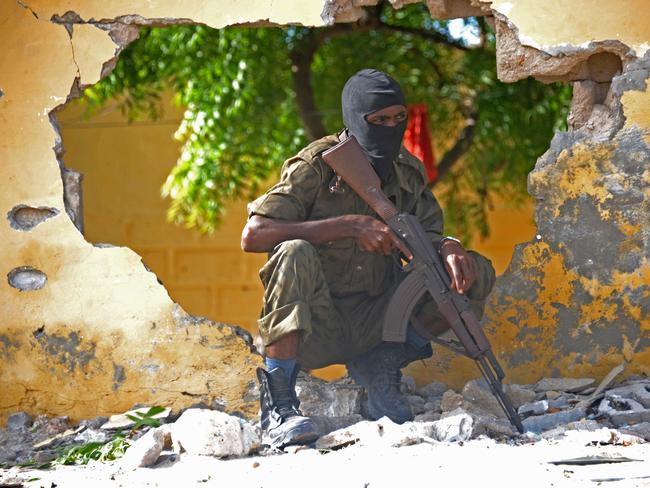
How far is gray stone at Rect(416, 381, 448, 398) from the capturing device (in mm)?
5223

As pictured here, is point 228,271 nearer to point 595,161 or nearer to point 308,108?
point 308,108

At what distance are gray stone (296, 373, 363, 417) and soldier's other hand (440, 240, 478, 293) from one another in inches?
28.5

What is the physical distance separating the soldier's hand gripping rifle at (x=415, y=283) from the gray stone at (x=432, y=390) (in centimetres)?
53

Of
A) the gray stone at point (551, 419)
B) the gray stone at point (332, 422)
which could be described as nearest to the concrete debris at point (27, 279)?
the gray stone at point (332, 422)

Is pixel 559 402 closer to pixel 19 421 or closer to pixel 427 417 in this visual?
pixel 427 417

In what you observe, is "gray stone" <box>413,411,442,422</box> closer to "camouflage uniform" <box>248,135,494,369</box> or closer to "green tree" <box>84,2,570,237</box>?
"camouflage uniform" <box>248,135,494,369</box>

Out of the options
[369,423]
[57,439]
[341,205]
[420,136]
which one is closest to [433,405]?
[369,423]

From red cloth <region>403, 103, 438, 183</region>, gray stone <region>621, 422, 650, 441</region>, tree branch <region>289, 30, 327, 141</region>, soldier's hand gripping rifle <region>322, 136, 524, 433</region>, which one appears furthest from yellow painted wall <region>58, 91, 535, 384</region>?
gray stone <region>621, 422, 650, 441</region>

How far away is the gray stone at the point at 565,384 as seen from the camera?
16.4 feet

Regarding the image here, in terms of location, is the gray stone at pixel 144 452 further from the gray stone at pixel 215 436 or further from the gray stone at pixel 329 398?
the gray stone at pixel 329 398

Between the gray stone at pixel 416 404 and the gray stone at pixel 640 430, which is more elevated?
the gray stone at pixel 416 404

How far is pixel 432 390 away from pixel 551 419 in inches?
29.2

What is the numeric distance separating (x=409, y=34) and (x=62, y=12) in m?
3.57

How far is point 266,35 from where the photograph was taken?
8.09 meters
